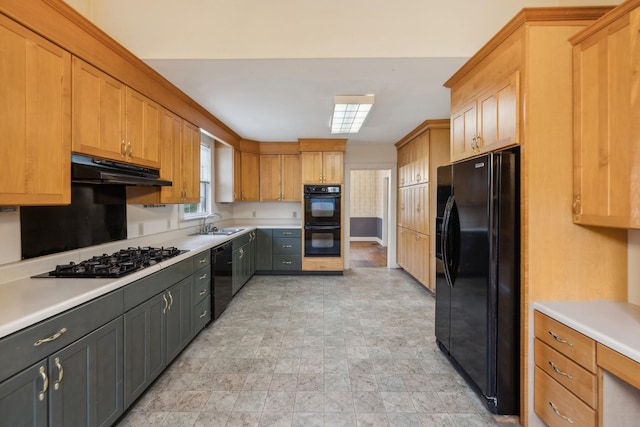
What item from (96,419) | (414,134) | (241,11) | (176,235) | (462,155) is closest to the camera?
(96,419)

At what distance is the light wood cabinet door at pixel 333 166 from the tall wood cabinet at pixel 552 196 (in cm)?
361

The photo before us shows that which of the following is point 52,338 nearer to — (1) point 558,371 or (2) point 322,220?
(1) point 558,371

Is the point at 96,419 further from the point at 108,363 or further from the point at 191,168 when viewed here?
the point at 191,168

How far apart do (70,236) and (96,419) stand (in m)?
1.25

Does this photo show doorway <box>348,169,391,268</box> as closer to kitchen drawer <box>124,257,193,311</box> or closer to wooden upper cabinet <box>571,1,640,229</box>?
kitchen drawer <box>124,257,193,311</box>

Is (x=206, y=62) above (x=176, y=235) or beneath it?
above

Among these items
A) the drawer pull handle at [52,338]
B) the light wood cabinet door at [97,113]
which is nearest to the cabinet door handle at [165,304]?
the drawer pull handle at [52,338]

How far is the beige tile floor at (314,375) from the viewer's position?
1887 mm

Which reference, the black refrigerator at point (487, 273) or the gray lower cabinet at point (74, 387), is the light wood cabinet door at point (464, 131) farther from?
the gray lower cabinet at point (74, 387)

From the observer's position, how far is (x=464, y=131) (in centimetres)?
244

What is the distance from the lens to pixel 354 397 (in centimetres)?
206

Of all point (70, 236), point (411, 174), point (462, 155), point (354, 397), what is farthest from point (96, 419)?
point (411, 174)

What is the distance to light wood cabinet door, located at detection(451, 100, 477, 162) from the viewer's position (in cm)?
231

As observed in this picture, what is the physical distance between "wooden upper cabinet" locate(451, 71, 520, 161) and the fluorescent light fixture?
0.97 metres
